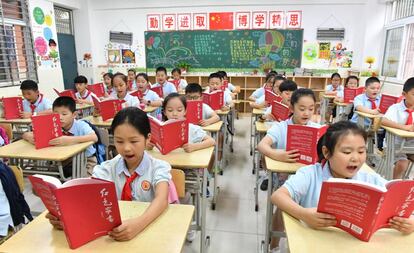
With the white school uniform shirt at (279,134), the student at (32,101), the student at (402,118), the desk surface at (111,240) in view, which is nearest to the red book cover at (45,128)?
the desk surface at (111,240)

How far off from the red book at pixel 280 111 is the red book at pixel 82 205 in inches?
77.7

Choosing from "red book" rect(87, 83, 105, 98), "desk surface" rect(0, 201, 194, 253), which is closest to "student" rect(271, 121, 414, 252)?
"desk surface" rect(0, 201, 194, 253)

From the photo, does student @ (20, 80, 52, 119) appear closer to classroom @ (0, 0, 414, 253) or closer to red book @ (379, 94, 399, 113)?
classroom @ (0, 0, 414, 253)

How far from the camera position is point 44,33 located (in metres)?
6.47

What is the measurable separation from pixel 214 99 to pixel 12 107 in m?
2.61

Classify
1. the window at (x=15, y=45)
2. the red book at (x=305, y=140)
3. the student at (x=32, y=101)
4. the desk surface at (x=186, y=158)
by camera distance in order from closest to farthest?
the red book at (x=305, y=140) < the desk surface at (x=186, y=158) < the student at (x=32, y=101) < the window at (x=15, y=45)

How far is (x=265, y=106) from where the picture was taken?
4.25 m

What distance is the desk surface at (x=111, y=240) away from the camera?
1.04 m

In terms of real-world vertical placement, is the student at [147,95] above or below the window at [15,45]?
below

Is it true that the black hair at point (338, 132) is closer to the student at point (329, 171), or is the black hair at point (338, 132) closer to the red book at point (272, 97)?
the student at point (329, 171)

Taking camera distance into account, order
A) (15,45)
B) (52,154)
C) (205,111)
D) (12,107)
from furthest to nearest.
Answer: (15,45)
(12,107)
(205,111)
(52,154)

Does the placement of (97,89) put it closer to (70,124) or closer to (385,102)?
(70,124)

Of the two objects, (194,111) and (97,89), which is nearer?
(194,111)

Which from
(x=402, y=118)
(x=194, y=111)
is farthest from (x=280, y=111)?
(x=402, y=118)
